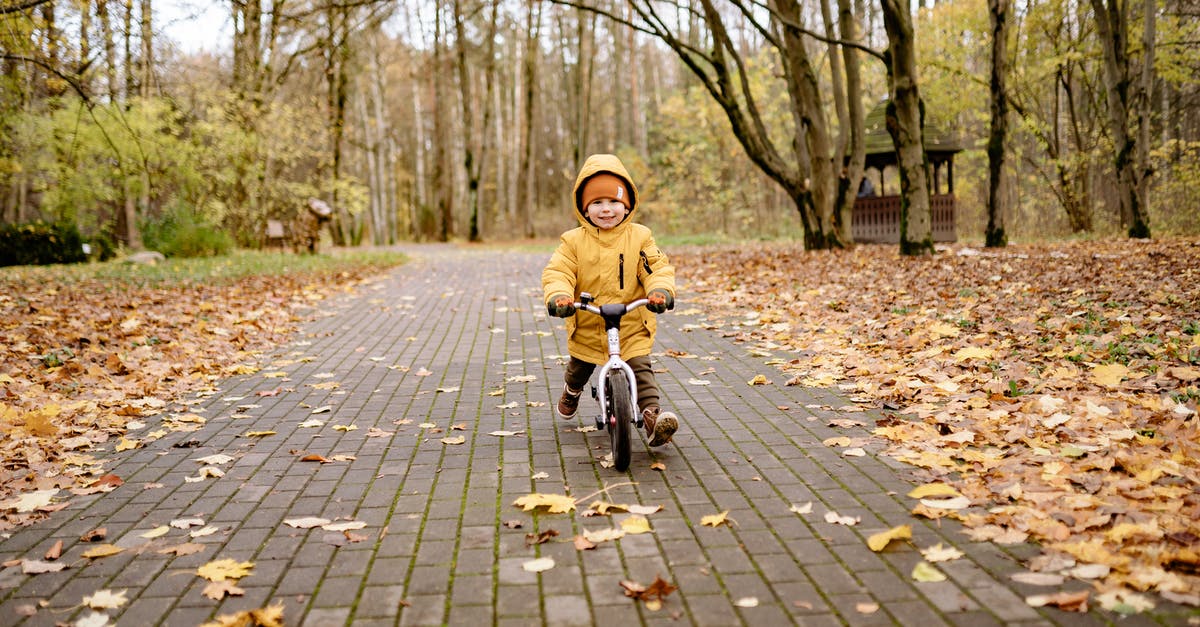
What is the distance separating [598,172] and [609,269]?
22.5 inches

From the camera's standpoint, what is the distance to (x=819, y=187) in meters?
16.8

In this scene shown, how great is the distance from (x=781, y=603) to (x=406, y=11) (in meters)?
33.4

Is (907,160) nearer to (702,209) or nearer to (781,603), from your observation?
(781,603)

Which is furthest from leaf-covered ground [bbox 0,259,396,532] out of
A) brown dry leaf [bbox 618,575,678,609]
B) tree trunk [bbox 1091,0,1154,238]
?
tree trunk [bbox 1091,0,1154,238]

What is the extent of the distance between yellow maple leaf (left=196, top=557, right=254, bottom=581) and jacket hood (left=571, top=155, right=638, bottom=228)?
254cm

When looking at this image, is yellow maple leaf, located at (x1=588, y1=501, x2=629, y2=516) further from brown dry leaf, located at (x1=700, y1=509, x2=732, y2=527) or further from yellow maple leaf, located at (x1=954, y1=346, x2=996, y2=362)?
yellow maple leaf, located at (x1=954, y1=346, x2=996, y2=362)

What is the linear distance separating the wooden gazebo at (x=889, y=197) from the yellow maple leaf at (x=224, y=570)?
20.4m

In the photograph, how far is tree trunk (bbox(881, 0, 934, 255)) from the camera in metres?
13.3

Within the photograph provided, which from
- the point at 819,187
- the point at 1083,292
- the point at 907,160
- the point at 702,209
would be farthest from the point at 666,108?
the point at 1083,292

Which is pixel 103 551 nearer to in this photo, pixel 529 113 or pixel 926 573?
pixel 926 573

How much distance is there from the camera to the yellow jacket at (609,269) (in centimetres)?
477

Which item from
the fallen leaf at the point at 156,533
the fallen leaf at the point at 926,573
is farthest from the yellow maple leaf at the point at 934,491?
the fallen leaf at the point at 156,533

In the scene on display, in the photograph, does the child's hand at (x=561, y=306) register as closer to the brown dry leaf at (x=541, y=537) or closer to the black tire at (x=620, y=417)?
the black tire at (x=620, y=417)

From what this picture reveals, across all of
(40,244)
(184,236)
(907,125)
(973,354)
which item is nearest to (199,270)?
(184,236)
